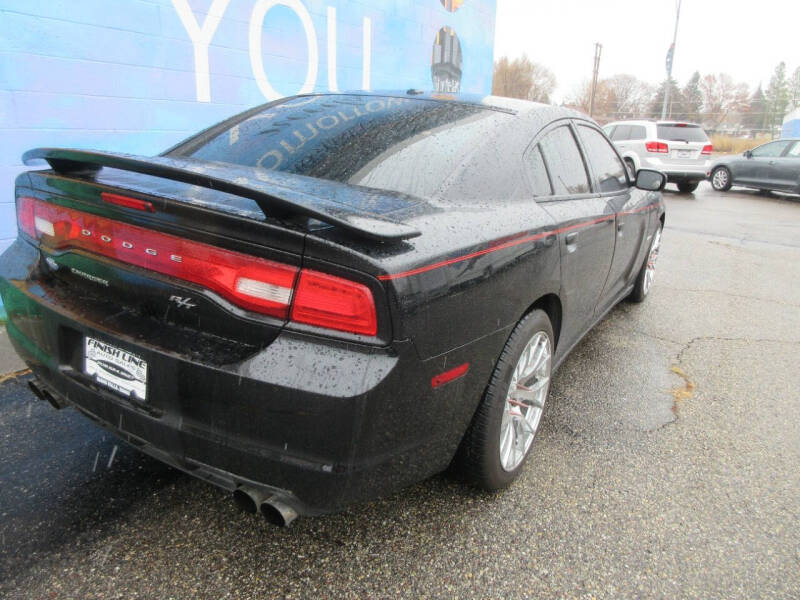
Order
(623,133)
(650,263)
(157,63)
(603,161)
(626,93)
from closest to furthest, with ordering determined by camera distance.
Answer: (603,161) → (157,63) → (650,263) → (623,133) → (626,93)

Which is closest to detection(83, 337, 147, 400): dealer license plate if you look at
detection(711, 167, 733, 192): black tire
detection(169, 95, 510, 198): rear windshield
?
detection(169, 95, 510, 198): rear windshield

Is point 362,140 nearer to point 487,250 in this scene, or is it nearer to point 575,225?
point 487,250

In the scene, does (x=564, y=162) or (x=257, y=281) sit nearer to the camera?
(x=257, y=281)

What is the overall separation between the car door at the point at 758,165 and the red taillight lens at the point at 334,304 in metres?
15.2

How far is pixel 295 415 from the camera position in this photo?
1463mm

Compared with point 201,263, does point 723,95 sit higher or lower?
higher

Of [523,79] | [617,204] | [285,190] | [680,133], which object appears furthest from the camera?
[523,79]

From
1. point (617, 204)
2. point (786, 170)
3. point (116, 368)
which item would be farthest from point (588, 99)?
point (116, 368)

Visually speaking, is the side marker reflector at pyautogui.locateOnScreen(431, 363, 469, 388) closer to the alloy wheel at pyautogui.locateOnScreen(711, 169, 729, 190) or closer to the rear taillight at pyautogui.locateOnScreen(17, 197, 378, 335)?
the rear taillight at pyautogui.locateOnScreen(17, 197, 378, 335)

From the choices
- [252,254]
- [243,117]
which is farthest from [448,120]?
[252,254]

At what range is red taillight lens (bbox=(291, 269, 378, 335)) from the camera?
1.46 meters

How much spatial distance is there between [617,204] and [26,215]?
294cm

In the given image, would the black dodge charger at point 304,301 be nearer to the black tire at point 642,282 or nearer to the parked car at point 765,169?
the black tire at point 642,282

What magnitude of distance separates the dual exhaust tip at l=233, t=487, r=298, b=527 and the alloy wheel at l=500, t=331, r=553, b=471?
0.87 metres
